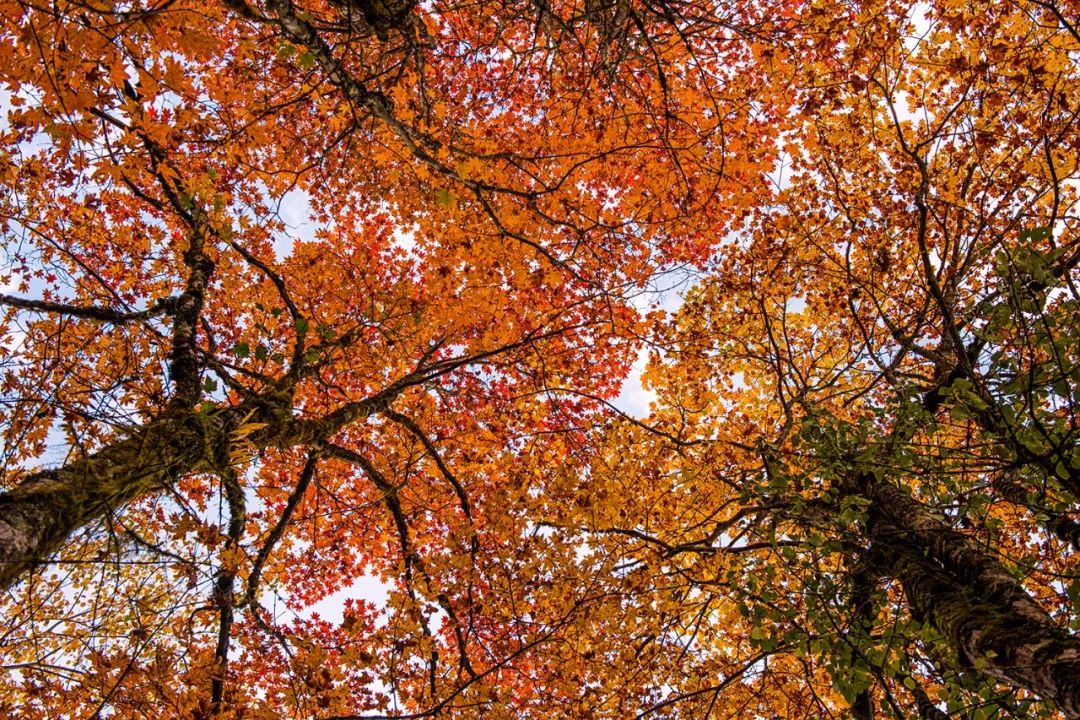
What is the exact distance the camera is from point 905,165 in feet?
25.0

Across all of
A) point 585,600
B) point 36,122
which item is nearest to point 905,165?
point 585,600

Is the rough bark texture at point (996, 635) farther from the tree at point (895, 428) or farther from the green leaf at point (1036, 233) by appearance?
the green leaf at point (1036, 233)

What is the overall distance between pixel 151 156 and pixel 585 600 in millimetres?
6470

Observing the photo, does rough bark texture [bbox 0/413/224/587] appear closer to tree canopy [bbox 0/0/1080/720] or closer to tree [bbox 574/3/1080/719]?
tree canopy [bbox 0/0/1080/720]

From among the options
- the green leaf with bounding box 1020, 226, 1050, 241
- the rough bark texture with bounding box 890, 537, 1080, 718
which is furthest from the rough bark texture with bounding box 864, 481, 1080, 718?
the green leaf with bounding box 1020, 226, 1050, 241

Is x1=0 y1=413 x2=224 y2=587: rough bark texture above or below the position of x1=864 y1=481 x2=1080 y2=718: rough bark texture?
above

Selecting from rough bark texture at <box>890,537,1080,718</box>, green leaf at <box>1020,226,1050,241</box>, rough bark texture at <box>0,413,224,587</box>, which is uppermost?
rough bark texture at <box>0,413,224,587</box>

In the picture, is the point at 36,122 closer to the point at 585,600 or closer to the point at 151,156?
the point at 151,156

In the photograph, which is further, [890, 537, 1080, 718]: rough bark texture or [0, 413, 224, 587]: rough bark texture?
[0, 413, 224, 587]: rough bark texture

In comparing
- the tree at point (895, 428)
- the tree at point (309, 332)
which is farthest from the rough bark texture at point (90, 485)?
the tree at point (895, 428)

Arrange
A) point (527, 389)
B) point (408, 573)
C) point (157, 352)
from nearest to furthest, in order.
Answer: point (157, 352) < point (408, 573) < point (527, 389)

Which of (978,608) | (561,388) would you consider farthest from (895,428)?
(561,388)

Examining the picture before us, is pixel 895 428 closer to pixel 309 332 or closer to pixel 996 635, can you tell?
pixel 996 635

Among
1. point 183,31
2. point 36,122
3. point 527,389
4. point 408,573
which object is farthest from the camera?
point 527,389
